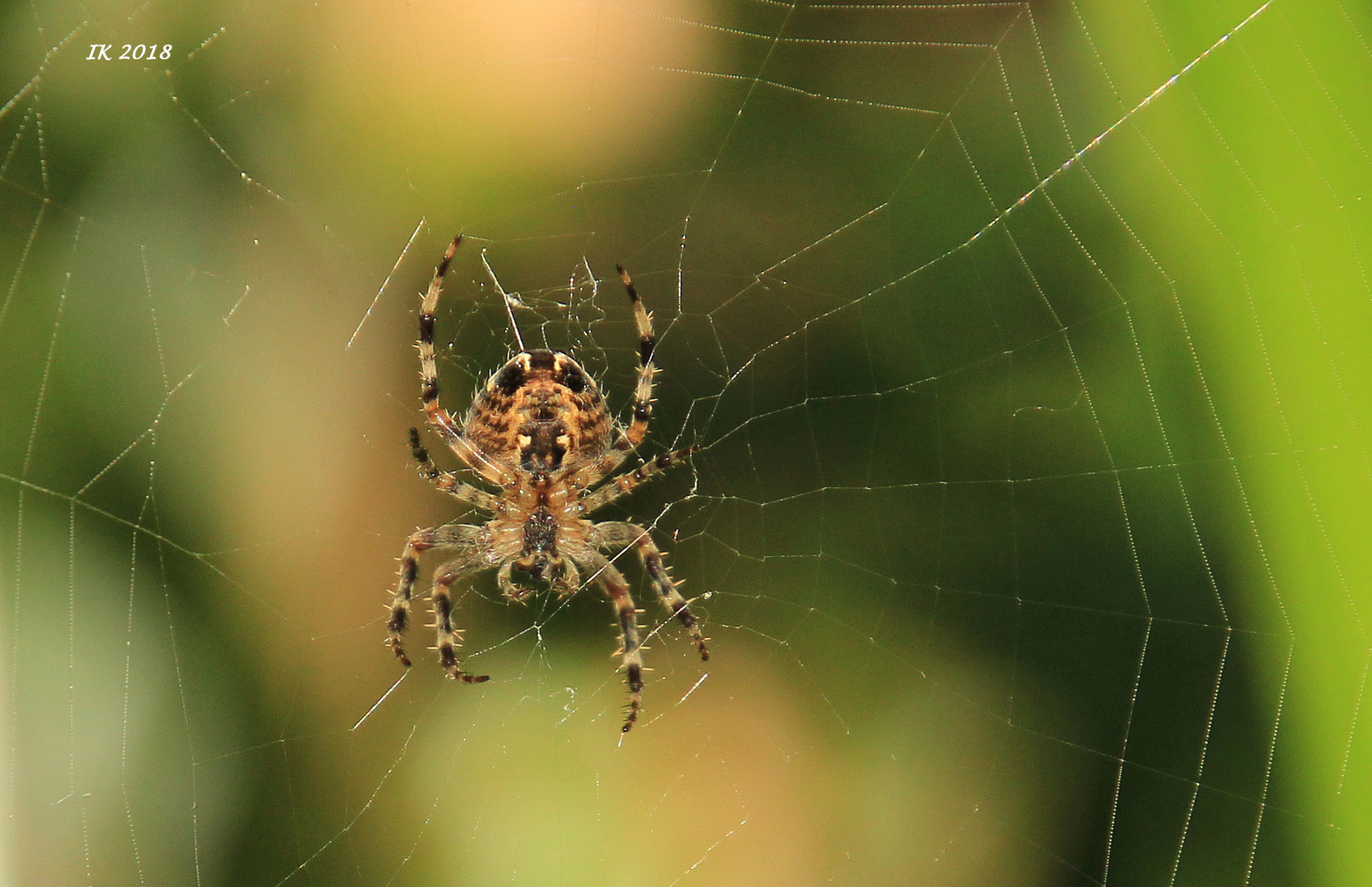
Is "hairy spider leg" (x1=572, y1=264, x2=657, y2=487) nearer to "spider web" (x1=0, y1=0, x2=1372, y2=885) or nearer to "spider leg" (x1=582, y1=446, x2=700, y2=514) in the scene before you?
"spider leg" (x1=582, y1=446, x2=700, y2=514)

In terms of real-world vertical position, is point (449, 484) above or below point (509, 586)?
above

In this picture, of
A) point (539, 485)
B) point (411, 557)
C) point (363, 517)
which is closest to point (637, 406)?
point (539, 485)

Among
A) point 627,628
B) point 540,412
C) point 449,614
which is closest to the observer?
point 540,412

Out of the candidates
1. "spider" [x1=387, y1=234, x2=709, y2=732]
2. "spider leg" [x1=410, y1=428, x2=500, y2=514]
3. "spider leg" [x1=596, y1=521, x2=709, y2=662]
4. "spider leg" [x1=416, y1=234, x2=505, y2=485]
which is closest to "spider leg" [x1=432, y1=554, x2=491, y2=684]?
"spider" [x1=387, y1=234, x2=709, y2=732]

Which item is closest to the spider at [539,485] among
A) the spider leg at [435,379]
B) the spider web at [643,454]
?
the spider leg at [435,379]

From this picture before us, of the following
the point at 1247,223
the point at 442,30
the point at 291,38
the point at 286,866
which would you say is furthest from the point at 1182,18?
the point at 286,866

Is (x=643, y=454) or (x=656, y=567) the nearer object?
(x=656, y=567)

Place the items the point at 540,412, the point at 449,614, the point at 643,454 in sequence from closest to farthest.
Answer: the point at 540,412 → the point at 449,614 → the point at 643,454

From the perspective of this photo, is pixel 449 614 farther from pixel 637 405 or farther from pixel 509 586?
pixel 637 405
